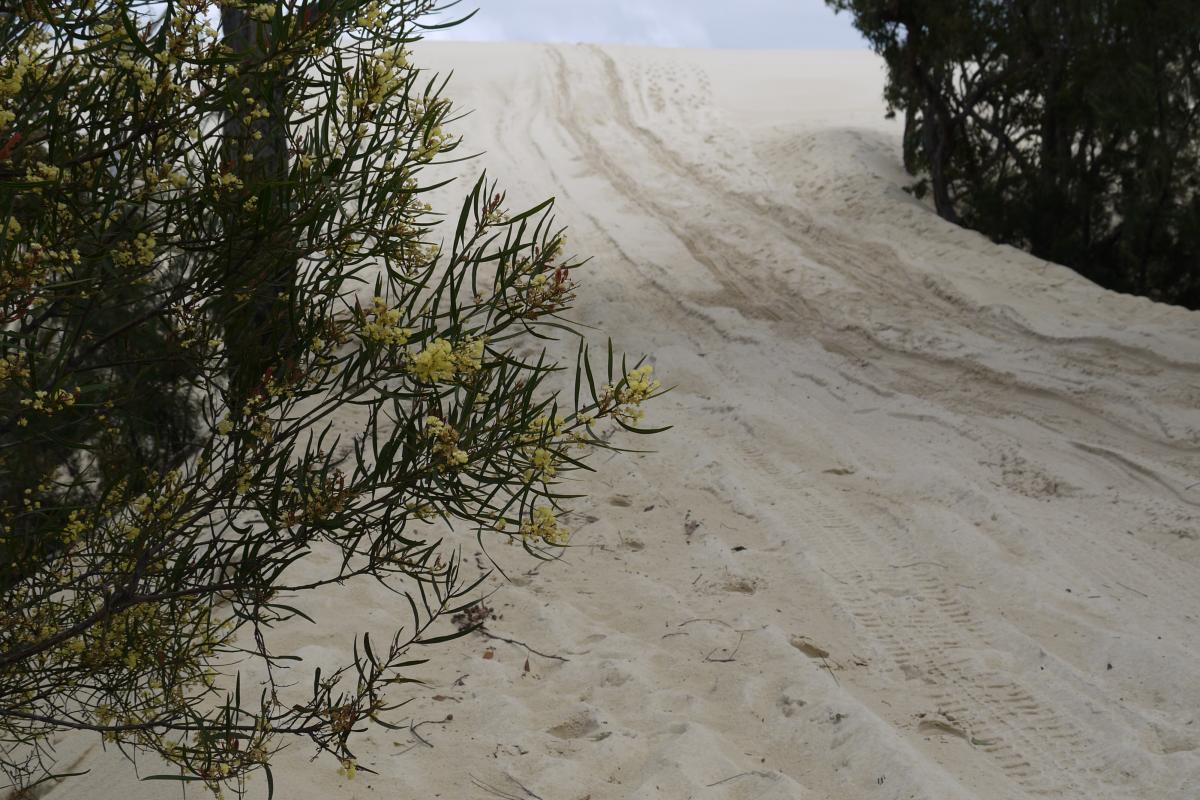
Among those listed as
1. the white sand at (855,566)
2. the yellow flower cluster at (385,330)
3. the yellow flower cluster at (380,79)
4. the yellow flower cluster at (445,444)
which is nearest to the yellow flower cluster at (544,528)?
the yellow flower cluster at (445,444)

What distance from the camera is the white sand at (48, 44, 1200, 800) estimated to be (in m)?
3.12

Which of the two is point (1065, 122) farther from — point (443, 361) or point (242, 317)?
point (443, 361)

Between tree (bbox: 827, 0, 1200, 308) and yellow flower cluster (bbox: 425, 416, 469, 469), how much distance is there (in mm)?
8582

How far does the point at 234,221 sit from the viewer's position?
6.89ft

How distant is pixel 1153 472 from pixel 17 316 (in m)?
5.47

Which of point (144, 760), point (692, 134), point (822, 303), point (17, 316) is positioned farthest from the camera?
point (692, 134)

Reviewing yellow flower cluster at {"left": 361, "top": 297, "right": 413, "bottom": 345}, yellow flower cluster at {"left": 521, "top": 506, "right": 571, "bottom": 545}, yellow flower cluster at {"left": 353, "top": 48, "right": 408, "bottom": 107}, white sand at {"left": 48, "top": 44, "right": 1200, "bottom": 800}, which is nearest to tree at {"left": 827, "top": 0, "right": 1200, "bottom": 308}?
white sand at {"left": 48, "top": 44, "right": 1200, "bottom": 800}

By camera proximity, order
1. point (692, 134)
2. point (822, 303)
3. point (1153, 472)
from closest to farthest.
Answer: point (1153, 472) < point (822, 303) < point (692, 134)

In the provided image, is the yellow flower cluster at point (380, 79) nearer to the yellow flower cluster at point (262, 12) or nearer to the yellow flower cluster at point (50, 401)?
the yellow flower cluster at point (262, 12)

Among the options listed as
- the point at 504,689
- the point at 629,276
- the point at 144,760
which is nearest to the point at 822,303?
the point at 629,276

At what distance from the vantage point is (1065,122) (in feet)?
31.8

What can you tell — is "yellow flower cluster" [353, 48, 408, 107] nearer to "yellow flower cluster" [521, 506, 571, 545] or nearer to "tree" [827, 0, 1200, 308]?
"yellow flower cluster" [521, 506, 571, 545]

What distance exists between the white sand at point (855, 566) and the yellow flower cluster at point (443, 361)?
161 cm

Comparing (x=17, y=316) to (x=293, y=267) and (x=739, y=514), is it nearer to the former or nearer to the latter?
(x=293, y=267)
